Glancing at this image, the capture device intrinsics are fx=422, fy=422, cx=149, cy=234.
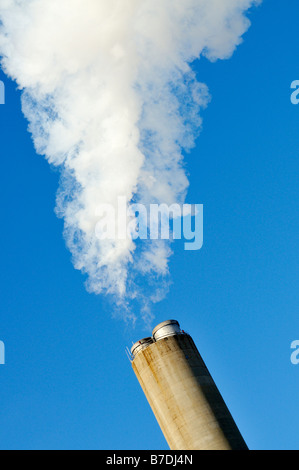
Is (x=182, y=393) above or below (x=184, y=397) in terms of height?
above

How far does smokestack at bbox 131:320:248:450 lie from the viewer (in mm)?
30812

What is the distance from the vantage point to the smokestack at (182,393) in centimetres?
3081

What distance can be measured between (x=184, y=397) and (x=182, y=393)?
13.4 inches

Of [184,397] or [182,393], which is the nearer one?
[184,397]

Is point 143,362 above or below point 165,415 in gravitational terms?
above

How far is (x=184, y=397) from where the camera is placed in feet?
106

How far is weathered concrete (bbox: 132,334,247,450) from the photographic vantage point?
30781mm

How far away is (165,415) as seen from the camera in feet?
107
